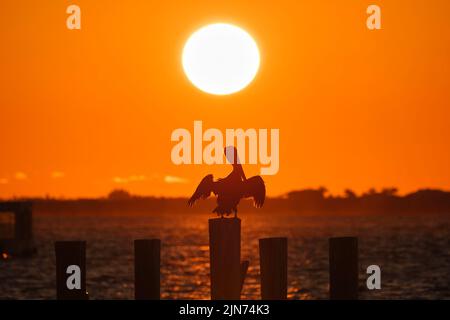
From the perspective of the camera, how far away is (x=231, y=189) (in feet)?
47.8

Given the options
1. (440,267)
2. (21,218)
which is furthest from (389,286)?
(21,218)

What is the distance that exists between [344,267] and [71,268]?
358 centimetres

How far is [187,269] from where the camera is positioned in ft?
260

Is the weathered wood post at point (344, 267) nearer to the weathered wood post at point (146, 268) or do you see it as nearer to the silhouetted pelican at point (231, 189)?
the silhouetted pelican at point (231, 189)

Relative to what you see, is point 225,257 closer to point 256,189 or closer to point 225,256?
point 225,256

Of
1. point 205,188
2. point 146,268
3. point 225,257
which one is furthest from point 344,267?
point 146,268

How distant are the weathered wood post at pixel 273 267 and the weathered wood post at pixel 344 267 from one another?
629mm

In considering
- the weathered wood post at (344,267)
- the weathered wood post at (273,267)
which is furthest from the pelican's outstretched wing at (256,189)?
the weathered wood post at (344,267)

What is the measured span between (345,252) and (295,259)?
257ft

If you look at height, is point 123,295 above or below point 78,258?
below

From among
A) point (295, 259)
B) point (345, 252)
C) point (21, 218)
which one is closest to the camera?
point (345, 252)

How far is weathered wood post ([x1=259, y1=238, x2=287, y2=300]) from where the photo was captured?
13797mm
